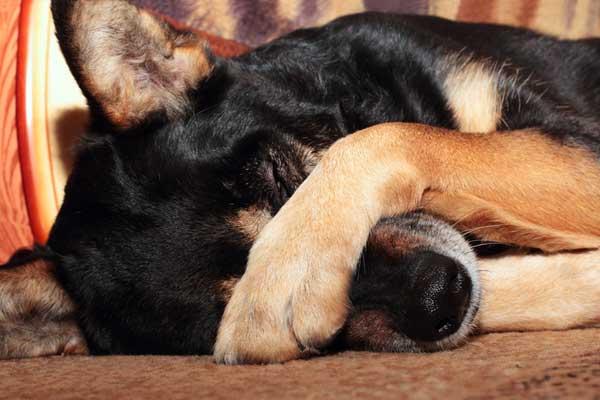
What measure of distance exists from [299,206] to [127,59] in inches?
24.9

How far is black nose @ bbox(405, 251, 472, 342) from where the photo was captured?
1.21 metres

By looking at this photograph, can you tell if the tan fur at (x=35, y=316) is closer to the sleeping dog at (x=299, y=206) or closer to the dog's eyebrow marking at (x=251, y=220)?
the sleeping dog at (x=299, y=206)

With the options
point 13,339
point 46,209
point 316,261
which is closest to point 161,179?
point 316,261

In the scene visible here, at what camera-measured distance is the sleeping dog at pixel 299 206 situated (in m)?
1.29

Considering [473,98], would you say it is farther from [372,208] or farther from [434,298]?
[434,298]

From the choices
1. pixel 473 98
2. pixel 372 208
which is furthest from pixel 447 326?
pixel 473 98

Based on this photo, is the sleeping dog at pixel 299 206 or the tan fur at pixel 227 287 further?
the tan fur at pixel 227 287

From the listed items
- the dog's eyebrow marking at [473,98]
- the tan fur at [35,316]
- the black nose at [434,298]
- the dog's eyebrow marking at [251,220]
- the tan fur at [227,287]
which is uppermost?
the dog's eyebrow marking at [473,98]

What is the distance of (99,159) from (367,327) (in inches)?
33.3

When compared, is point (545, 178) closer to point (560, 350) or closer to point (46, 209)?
point (560, 350)

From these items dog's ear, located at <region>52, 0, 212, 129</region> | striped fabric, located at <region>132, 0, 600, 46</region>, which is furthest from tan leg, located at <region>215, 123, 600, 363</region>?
striped fabric, located at <region>132, 0, 600, 46</region>

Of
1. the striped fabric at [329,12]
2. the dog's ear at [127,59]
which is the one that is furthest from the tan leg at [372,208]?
the striped fabric at [329,12]

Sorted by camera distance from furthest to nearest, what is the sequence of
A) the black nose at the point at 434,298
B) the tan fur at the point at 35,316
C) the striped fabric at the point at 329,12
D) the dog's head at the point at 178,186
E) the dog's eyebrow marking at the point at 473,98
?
the striped fabric at the point at 329,12 < the dog's eyebrow marking at the point at 473,98 < the tan fur at the point at 35,316 < the dog's head at the point at 178,186 < the black nose at the point at 434,298

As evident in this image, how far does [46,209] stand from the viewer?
8.04ft
